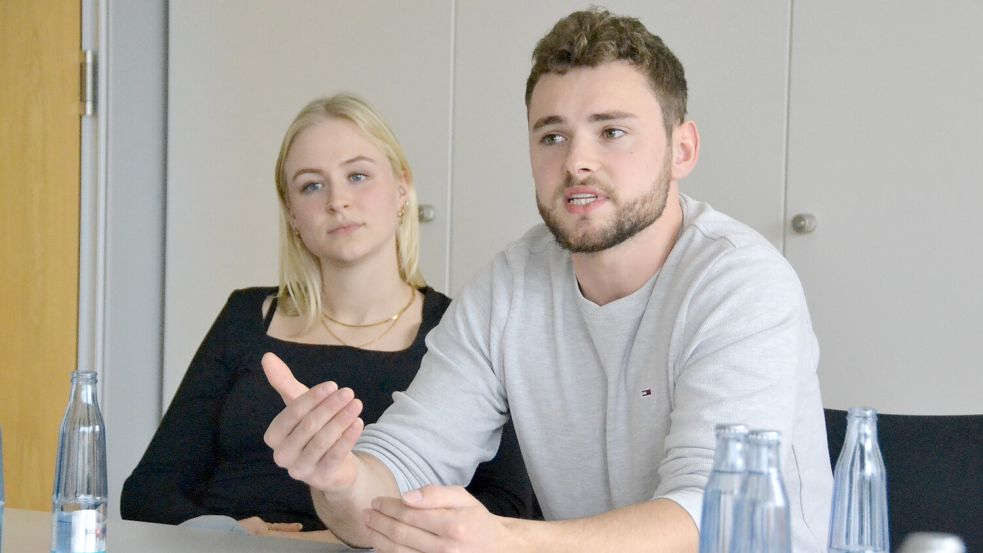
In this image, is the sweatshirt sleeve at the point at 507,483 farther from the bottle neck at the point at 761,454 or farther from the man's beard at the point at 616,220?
the bottle neck at the point at 761,454

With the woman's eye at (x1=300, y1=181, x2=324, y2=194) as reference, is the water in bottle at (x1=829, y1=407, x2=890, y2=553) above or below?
below

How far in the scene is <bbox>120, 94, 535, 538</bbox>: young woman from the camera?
1971mm

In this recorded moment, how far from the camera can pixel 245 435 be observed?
201 centimetres

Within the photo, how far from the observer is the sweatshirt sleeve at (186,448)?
1956 mm

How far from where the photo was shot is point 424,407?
5.26 feet

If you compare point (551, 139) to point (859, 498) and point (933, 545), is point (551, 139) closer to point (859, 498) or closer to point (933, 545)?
point (859, 498)

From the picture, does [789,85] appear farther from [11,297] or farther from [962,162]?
[11,297]

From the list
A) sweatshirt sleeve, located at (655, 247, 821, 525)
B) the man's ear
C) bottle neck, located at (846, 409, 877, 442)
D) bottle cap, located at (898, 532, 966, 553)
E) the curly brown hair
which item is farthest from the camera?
the man's ear

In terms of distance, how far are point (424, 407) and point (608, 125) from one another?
473 millimetres

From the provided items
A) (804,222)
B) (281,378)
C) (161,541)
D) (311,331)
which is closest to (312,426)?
(281,378)

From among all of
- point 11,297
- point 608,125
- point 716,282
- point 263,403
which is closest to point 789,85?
point 608,125

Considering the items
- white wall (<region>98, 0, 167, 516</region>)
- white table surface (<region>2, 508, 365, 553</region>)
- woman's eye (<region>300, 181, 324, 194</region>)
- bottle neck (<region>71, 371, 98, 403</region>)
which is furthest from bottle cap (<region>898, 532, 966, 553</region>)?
white wall (<region>98, 0, 167, 516</region>)

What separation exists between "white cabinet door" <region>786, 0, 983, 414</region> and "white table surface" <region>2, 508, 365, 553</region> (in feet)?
3.73

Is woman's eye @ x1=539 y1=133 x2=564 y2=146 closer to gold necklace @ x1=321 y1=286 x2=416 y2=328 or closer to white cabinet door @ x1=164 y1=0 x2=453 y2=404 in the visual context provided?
gold necklace @ x1=321 y1=286 x2=416 y2=328
